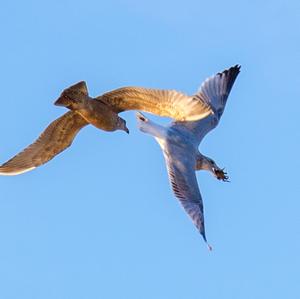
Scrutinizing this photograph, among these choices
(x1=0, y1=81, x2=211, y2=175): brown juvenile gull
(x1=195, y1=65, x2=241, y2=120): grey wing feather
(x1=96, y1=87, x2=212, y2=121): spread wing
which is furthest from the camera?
(x1=195, y1=65, x2=241, y2=120): grey wing feather

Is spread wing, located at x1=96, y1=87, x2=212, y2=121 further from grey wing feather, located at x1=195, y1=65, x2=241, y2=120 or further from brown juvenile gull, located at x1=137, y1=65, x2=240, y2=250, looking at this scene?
grey wing feather, located at x1=195, y1=65, x2=241, y2=120

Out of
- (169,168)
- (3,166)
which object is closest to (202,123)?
(169,168)

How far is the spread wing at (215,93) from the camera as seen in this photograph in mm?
26500

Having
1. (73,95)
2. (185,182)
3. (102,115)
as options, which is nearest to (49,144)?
(102,115)

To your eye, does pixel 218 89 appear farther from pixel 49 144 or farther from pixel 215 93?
pixel 49 144

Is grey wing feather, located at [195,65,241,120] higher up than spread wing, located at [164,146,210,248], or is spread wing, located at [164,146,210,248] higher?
grey wing feather, located at [195,65,241,120]

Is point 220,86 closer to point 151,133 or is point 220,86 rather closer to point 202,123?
point 202,123

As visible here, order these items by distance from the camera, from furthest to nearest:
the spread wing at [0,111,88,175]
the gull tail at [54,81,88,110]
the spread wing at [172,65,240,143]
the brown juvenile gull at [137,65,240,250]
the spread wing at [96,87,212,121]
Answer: the spread wing at [172,65,240,143] → the spread wing at [0,111,88,175] → the spread wing at [96,87,212,121] → the gull tail at [54,81,88,110] → the brown juvenile gull at [137,65,240,250]

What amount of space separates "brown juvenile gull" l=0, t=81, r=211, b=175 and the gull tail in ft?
0.32

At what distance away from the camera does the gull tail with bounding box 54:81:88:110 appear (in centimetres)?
2438

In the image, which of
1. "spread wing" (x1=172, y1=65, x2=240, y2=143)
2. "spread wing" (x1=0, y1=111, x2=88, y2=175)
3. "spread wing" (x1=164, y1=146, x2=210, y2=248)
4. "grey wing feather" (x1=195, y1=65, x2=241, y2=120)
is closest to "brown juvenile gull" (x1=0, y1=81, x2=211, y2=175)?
"spread wing" (x1=0, y1=111, x2=88, y2=175)

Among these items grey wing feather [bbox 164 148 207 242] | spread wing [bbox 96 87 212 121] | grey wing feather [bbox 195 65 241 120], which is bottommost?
grey wing feather [bbox 164 148 207 242]

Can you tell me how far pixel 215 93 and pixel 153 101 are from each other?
8.23 feet

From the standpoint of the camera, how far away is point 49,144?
26.1 m
